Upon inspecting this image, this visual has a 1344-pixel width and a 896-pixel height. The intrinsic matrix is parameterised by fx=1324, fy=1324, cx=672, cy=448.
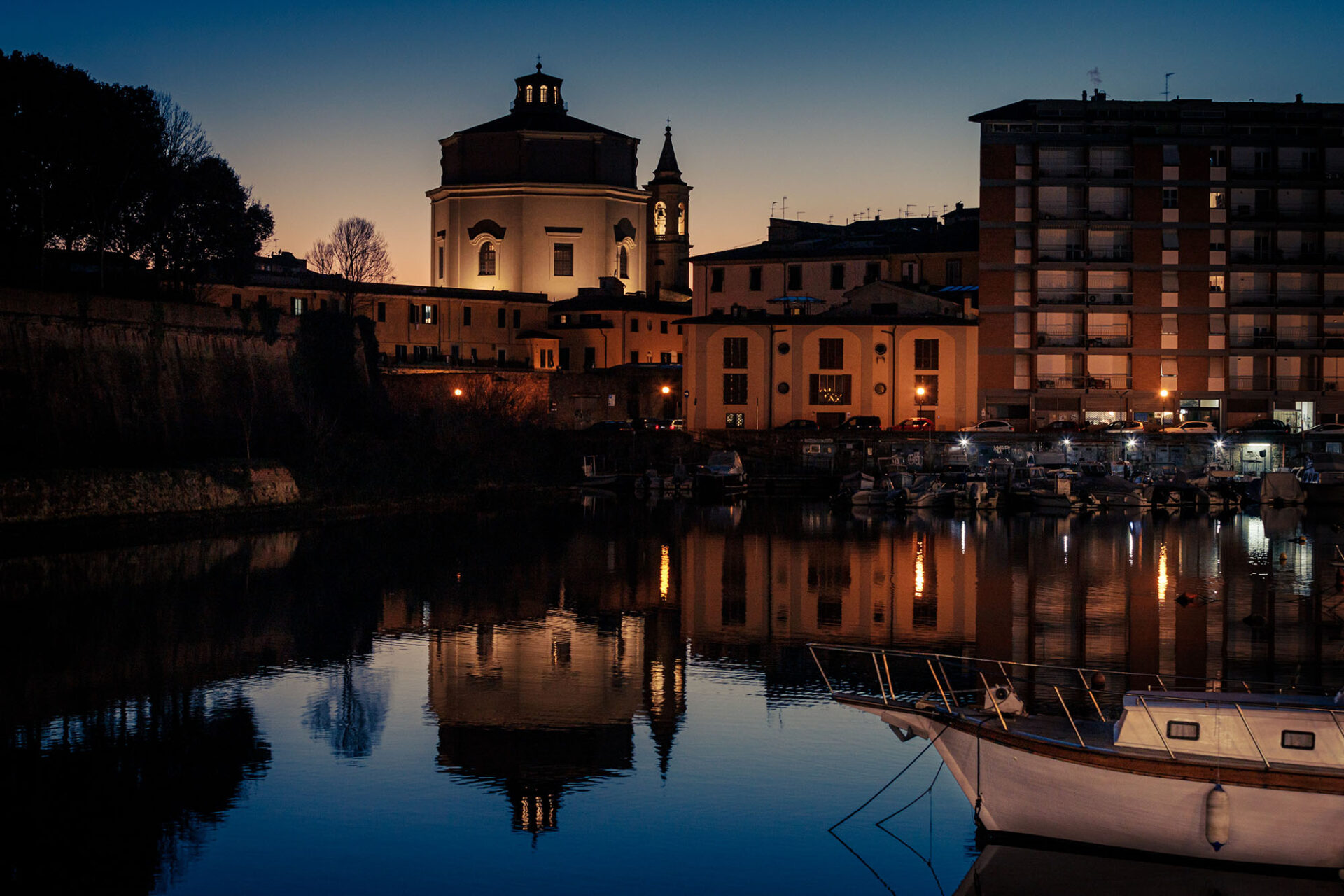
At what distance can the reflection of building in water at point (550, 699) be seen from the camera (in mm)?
15180

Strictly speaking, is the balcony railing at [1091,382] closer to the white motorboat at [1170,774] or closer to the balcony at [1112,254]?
the balcony at [1112,254]

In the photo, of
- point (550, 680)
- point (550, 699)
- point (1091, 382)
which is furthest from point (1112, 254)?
point (550, 699)

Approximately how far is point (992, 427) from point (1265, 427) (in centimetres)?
1428

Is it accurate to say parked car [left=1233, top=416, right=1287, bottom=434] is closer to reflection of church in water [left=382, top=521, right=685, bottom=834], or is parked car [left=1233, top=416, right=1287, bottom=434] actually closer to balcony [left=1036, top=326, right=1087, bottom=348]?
balcony [left=1036, top=326, right=1087, bottom=348]

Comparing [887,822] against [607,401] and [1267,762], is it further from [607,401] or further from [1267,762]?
[607,401]

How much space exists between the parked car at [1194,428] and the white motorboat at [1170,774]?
5869 centimetres

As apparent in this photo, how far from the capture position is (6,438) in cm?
3616

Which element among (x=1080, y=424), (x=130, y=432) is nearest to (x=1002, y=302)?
(x=1080, y=424)

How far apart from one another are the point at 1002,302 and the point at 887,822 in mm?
62477

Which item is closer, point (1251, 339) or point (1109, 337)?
point (1109, 337)

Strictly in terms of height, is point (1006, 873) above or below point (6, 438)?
below

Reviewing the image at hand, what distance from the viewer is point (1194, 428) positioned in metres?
68.7

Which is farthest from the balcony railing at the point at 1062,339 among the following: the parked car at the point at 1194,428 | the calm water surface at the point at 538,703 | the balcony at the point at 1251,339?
the calm water surface at the point at 538,703

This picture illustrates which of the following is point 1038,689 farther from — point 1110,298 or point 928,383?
point 1110,298
